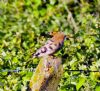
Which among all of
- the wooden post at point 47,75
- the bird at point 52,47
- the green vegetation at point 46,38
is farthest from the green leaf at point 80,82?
the wooden post at point 47,75

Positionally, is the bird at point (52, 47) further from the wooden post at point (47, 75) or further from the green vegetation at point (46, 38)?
the wooden post at point (47, 75)

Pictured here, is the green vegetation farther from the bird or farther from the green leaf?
the bird

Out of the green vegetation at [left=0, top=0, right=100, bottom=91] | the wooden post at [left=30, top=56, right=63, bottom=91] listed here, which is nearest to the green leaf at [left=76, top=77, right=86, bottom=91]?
the green vegetation at [left=0, top=0, right=100, bottom=91]

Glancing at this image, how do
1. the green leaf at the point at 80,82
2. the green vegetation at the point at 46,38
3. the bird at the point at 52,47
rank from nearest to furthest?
the bird at the point at 52,47, the green leaf at the point at 80,82, the green vegetation at the point at 46,38

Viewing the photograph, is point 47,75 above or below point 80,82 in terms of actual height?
above

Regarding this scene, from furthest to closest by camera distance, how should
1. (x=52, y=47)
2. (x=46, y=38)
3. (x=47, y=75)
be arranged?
1. (x=46, y=38)
2. (x=52, y=47)
3. (x=47, y=75)

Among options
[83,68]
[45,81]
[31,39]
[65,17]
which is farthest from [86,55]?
[65,17]

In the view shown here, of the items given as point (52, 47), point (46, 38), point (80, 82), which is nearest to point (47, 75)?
point (52, 47)

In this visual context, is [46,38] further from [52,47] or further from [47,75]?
[47,75]

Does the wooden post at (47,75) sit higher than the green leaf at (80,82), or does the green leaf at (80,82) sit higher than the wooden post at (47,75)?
the wooden post at (47,75)
